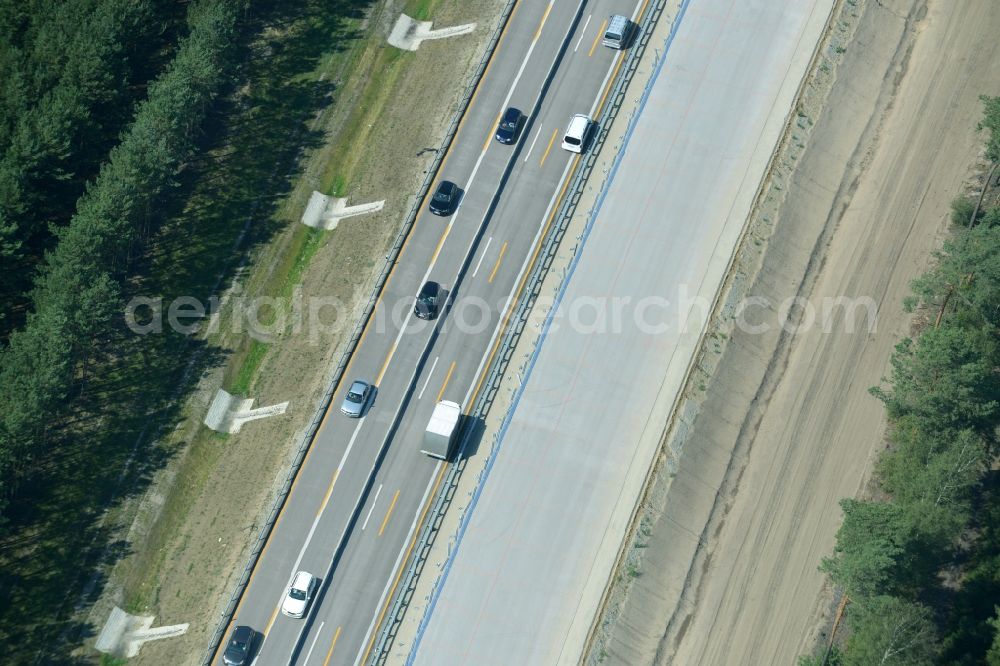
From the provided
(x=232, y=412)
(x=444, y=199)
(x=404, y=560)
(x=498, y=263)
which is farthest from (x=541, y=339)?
(x=232, y=412)

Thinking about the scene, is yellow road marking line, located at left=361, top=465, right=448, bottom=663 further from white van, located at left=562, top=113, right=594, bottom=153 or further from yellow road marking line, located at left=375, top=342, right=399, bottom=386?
white van, located at left=562, top=113, right=594, bottom=153

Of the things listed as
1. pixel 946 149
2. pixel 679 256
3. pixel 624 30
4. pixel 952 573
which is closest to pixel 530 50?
pixel 624 30

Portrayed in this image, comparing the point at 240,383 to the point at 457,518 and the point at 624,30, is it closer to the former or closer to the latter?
the point at 457,518

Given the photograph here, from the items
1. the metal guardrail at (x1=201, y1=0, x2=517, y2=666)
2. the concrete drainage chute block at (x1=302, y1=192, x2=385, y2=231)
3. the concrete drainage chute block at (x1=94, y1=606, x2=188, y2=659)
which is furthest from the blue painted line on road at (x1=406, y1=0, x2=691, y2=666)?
the concrete drainage chute block at (x1=94, y1=606, x2=188, y2=659)

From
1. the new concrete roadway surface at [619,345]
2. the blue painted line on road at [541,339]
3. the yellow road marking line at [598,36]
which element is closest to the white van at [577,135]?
the blue painted line on road at [541,339]

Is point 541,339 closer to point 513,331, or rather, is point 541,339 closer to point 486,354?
point 513,331
